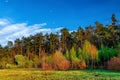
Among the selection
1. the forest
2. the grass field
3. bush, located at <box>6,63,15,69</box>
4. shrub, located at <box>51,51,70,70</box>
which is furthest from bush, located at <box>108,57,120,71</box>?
bush, located at <box>6,63,15,69</box>

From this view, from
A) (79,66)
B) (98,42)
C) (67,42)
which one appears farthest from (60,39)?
(79,66)

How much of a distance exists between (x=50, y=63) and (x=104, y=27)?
76.9 feet

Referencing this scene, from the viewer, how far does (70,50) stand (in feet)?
234

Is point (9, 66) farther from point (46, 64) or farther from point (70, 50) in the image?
point (70, 50)

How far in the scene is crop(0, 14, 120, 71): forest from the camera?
6638 cm

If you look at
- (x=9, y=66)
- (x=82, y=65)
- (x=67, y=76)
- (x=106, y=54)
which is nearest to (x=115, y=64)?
(x=106, y=54)

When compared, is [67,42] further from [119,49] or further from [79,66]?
[119,49]

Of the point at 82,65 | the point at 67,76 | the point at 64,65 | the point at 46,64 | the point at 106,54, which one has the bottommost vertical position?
the point at 67,76

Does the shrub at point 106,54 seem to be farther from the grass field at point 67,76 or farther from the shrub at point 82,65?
the grass field at point 67,76

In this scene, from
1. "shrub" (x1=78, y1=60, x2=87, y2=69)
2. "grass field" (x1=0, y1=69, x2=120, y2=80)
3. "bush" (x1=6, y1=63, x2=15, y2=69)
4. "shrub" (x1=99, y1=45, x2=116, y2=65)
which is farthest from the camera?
"bush" (x1=6, y1=63, x2=15, y2=69)

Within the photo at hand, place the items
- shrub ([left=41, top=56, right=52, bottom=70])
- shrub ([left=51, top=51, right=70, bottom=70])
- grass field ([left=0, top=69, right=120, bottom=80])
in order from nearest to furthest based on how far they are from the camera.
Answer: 1. grass field ([left=0, top=69, right=120, bottom=80])
2. shrub ([left=51, top=51, right=70, bottom=70])
3. shrub ([left=41, top=56, right=52, bottom=70])

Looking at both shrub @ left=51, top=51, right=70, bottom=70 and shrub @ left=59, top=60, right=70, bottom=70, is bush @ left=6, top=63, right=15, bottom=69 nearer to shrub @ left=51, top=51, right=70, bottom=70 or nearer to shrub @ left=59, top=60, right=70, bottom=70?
shrub @ left=51, top=51, right=70, bottom=70

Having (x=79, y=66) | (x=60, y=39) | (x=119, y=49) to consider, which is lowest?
(x=79, y=66)

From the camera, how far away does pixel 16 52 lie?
10700 cm
